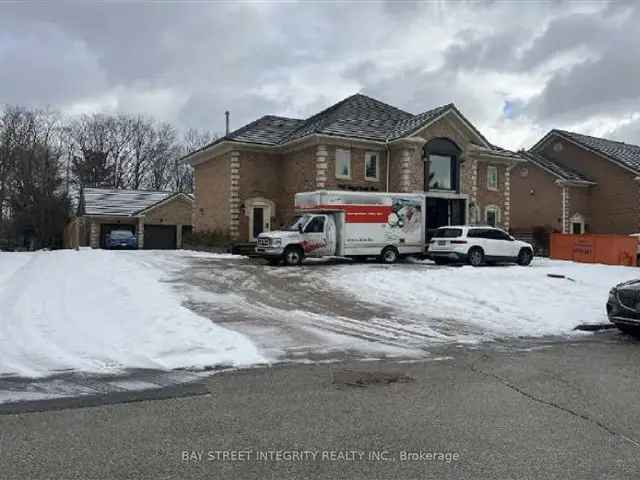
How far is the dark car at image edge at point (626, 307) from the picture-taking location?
10.0 meters

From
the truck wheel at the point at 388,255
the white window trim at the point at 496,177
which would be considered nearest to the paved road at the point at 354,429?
the truck wheel at the point at 388,255

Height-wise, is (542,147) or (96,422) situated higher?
(542,147)

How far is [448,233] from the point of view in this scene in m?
23.3

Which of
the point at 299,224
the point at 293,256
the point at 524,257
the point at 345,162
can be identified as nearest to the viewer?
the point at 293,256

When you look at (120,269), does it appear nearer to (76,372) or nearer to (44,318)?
(44,318)

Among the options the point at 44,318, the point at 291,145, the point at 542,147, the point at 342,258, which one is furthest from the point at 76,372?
the point at 542,147

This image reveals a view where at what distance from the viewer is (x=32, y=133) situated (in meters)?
58.2

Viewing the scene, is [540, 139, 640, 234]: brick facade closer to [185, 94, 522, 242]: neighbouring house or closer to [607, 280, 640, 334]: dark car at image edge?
[185, 94, 522, 242]: neighbouring house

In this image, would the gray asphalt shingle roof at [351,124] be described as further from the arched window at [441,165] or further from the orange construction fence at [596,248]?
the orange construction fence at [596,248]

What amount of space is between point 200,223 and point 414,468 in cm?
3239

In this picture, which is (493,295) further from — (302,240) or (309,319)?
(302,240)

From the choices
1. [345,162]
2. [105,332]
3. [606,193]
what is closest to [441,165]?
[345,162]

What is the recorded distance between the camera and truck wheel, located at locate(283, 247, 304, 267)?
2159cm

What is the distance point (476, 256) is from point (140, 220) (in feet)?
107
